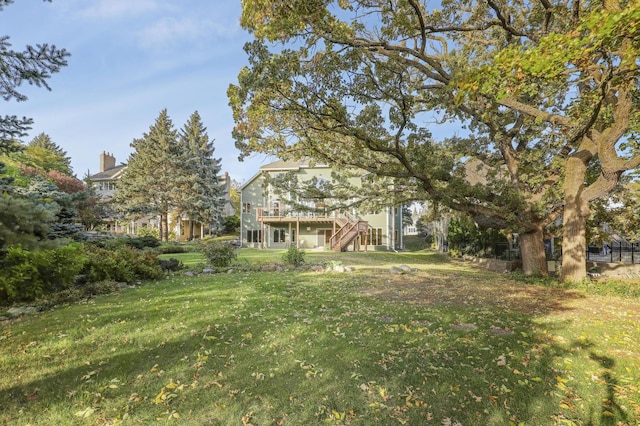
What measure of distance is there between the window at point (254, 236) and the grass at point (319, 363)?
23646 mm

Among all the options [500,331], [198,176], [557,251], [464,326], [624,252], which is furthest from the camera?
[198,176]

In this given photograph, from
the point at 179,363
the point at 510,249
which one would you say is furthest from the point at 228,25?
the point at 510,249

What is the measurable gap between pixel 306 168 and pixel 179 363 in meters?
26.0

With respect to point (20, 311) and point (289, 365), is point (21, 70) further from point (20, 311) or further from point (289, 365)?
point (289, 365)

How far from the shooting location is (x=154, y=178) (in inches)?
1248

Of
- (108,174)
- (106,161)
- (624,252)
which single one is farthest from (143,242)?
(106,161)

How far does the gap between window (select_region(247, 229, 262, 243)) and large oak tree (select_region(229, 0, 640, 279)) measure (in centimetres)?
1989

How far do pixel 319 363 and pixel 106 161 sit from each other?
169 ft

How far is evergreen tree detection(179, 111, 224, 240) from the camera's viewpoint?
3259cm

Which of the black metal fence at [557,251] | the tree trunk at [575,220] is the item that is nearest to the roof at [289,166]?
the black metal fence at [557,251]

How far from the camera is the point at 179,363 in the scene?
13.8ft

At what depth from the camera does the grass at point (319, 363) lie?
324 cm

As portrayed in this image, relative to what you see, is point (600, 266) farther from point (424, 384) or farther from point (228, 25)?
point (228, 25)

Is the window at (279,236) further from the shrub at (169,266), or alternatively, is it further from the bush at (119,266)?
the bush at (119,266)
